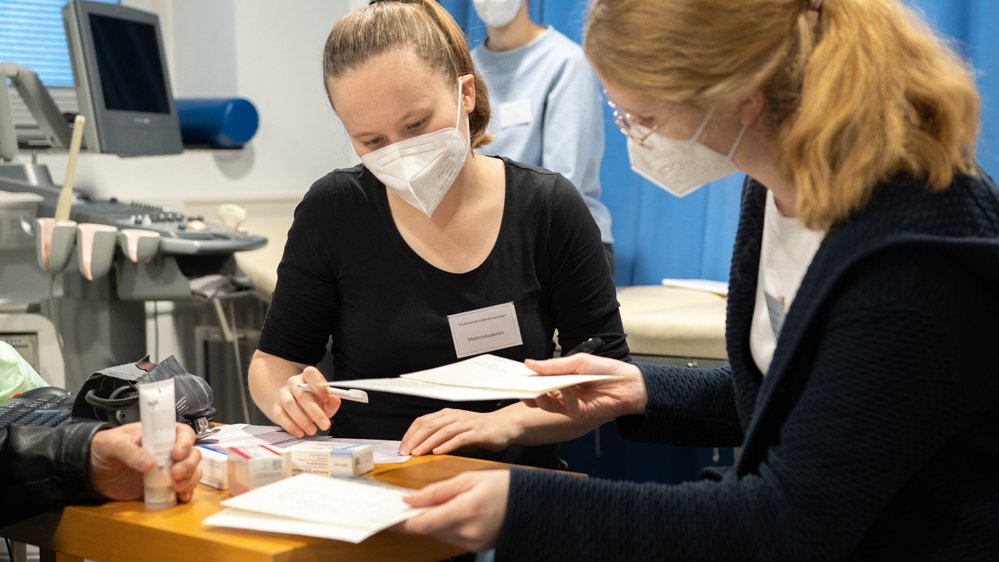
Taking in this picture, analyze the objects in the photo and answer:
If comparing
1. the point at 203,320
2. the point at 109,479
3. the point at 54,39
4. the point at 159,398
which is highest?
the point at 54,39

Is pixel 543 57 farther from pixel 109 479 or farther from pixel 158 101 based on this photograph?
pixel 109 479

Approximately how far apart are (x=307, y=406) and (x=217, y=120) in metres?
2.55

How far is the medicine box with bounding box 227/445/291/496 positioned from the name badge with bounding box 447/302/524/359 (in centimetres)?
48

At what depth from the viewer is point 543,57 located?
323 cm

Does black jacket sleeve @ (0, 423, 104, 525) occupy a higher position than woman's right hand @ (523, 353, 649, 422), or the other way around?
woman's right hand @ (523, 353, 649, 422)

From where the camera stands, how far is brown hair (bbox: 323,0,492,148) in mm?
1649

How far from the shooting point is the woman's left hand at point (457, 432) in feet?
4.81

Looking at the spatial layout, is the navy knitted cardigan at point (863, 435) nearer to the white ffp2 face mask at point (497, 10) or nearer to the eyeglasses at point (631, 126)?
the eyeglasses at point (631, 126)

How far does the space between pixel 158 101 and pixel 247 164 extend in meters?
0.83

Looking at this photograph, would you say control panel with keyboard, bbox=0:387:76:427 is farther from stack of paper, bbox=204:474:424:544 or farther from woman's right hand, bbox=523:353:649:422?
woman's right hand, bbox=523:353:649:422

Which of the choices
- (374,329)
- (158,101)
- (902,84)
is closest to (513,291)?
(374,329)

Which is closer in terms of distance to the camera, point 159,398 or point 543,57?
point 159,398

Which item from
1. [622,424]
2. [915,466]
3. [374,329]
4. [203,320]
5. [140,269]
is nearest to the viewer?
[915,466]

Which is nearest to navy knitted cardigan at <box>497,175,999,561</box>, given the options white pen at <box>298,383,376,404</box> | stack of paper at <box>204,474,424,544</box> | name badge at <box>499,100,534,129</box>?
stack of paper at <box>204,474,424,544</box>
